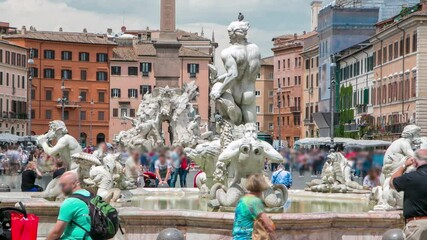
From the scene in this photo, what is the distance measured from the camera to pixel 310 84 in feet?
310

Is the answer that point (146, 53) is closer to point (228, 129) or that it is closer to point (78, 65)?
point (78, 65)

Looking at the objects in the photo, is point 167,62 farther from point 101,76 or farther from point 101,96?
point 101,96

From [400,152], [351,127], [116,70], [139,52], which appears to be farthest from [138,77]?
[400,152]

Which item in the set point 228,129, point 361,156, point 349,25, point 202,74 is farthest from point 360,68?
point 228,129

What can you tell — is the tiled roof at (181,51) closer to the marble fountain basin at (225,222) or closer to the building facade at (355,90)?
the building facade at (355,90)

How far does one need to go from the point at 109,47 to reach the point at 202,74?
8.29m

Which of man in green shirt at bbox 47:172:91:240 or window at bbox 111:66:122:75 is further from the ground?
window at bbox 111:66:122:75

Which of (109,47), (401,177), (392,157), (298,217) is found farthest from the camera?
(109,47)

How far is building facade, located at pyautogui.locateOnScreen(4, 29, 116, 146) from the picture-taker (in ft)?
316

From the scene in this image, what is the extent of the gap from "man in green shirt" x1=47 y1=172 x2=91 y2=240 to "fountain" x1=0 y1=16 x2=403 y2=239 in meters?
3.34

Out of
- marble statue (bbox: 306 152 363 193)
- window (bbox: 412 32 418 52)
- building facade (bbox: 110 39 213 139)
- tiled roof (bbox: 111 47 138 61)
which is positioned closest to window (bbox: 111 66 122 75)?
building facade (bbox: 110 39 213 139)

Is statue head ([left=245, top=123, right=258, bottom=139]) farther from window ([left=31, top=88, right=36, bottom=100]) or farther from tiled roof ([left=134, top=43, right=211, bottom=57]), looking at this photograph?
tiled roof ([left=134, top=43, right=211, bottom=57])

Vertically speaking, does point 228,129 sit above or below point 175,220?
above

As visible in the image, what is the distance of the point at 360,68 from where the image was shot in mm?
73625
